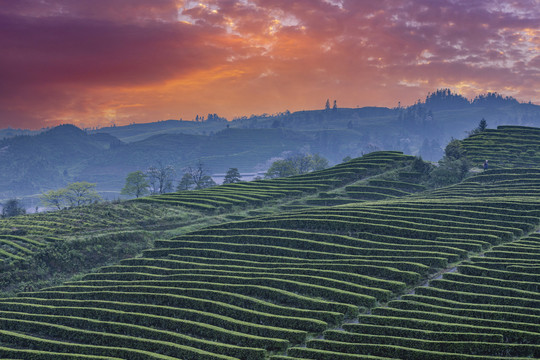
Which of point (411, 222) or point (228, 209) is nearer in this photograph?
point (411, 222)

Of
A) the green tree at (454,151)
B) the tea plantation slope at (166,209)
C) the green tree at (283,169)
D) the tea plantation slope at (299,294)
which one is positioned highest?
the green tree at (454,151)

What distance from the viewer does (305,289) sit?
3703cm

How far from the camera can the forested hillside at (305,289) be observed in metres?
29.1

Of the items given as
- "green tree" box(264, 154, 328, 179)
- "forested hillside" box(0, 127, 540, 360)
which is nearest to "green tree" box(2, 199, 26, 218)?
"forested hillside" box(0, 127, 540, 360)

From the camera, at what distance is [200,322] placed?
110 ft

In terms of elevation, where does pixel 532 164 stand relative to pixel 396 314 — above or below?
above

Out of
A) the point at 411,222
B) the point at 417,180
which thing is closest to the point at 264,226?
the point at 411,222

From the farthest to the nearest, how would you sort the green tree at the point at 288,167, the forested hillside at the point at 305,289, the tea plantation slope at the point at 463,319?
the green tree at the point at 288,167, the forested hillside at the point at 305,289, the tea plantation slope at the point at 463,319

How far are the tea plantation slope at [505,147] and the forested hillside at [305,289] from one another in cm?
2344

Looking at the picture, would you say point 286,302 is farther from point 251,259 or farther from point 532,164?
point 532,164

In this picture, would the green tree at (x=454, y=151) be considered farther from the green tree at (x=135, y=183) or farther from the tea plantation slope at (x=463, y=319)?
the green tree at (x=135, y=183)

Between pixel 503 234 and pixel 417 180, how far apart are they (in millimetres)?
38273

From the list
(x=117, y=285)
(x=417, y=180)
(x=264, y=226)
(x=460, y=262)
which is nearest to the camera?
(x=460, y=262)

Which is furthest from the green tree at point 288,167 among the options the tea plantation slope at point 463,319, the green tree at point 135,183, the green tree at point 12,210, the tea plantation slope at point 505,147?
the tea plantation slope at point 463,319
